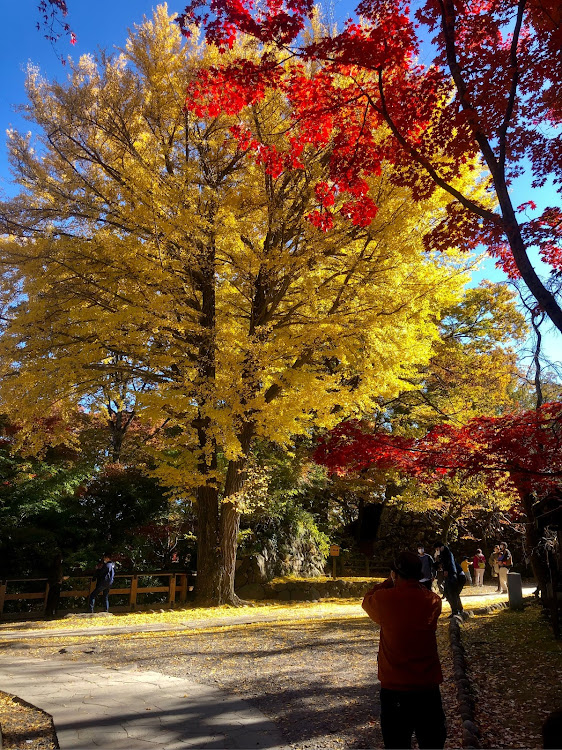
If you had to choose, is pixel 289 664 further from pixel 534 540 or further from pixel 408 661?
pixel 534 540

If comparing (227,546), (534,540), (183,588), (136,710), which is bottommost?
(183,588)

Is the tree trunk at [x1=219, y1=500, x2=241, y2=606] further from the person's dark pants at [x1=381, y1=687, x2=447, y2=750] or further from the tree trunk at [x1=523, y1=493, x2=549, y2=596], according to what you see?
the person's dark pants at [x1=381, y1=687, x2=447, y2=750]

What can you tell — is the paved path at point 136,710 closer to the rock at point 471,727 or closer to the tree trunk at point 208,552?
the rock at point 471,727

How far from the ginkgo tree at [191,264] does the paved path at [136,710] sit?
4521 millimetres

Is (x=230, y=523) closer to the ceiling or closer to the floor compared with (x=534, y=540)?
closer to the ceiling

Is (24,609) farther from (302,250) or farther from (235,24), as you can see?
(235,24)

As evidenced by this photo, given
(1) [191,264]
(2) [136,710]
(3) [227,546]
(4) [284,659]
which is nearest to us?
(2) [136,710]

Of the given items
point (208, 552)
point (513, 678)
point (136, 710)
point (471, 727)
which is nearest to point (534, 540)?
point (513, 678)

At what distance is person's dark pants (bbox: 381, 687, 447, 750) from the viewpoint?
235 centimetres

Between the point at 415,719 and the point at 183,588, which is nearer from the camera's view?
the point at 415,719

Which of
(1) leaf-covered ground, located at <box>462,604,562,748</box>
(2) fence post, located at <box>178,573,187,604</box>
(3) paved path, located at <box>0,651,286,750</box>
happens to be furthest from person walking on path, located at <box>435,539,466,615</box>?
(2) fence post, located at <box>178,573,187,604</box>

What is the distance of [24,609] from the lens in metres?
12.8

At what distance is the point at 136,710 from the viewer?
402 cm

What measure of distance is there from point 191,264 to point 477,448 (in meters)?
5.97
